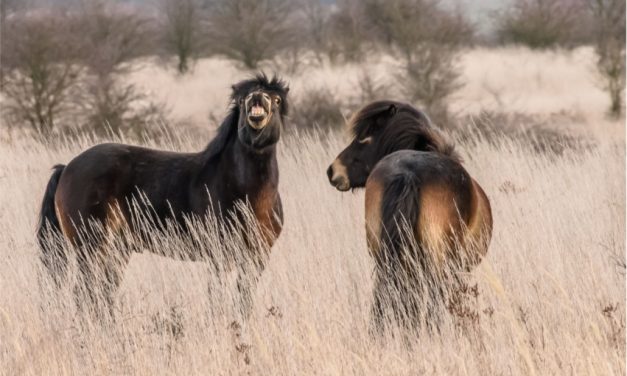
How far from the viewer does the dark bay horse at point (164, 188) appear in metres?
5.46

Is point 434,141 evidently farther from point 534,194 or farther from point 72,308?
point 534,194

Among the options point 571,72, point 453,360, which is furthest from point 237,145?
point 571,72

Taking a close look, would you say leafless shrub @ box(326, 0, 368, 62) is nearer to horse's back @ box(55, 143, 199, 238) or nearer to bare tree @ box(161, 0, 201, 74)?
bare tree @ box(161, 0, 201, 74)

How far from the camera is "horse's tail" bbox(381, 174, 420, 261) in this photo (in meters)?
4.38

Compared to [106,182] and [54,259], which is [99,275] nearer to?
[54,259]

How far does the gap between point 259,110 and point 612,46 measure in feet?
64.2

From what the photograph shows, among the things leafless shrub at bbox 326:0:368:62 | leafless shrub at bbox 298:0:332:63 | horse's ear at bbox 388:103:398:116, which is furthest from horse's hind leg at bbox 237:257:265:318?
leafless shrub at bbox 298:0:332:63

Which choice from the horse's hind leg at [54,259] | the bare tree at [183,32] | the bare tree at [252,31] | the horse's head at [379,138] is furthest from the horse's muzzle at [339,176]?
the bare tree at [183,32]

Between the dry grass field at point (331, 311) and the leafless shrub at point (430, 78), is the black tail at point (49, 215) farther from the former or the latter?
the leafless shrub at point (430, 78)

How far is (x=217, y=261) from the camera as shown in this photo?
5250 millimetres

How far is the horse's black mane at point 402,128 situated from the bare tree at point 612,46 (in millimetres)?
18305

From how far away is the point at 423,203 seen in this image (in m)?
4.44

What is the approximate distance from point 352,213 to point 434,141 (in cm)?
267

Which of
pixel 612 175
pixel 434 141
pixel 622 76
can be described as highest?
pixel 434 141
